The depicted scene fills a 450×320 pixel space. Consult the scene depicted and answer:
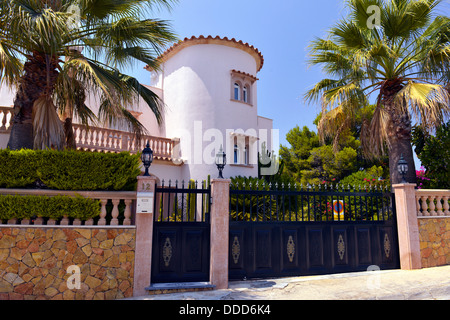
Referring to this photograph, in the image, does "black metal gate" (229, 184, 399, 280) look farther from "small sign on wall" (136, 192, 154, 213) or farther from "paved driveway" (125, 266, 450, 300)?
"small sign on wall" (136, 192, 154, 213)

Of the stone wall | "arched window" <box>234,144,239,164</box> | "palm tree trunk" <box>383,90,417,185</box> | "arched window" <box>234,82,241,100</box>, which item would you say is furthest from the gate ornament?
"arched window" <box>234,82,241,100</box>

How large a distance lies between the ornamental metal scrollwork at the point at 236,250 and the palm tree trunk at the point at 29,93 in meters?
5.00

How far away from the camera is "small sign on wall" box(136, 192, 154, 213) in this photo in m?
5.81

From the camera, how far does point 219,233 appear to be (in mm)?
6148

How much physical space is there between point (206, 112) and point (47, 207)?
9842 mm

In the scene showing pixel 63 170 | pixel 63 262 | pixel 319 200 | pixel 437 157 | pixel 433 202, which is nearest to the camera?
pixel 63 262

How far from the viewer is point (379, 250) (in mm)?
7480

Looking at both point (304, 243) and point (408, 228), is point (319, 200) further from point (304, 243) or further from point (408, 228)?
point (408, 228)

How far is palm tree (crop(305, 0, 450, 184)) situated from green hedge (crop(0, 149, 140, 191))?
6.13 m

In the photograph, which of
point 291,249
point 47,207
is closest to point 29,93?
point 47,207

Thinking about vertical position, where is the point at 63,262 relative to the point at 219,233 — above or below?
below

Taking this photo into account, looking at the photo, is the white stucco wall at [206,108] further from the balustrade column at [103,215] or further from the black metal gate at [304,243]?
the balustrade column at [103,215]

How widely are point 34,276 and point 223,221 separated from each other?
352 cm

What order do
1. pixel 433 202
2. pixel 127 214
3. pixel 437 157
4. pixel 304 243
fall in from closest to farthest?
pixel 127 214, pixel 304 243, pixel 433 202, pixel 437 157
